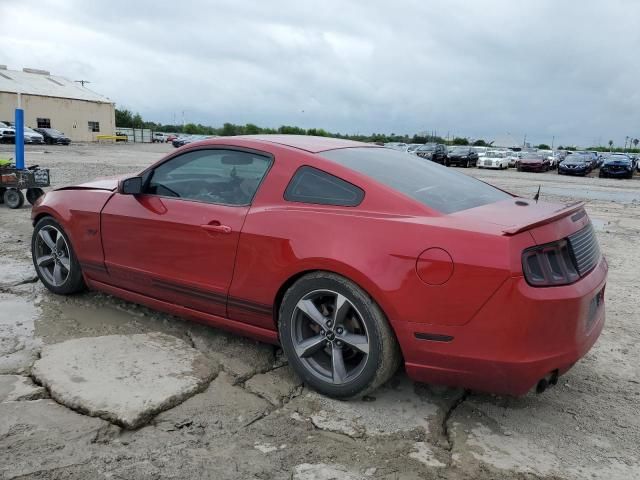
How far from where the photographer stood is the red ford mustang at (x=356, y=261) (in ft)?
8.83

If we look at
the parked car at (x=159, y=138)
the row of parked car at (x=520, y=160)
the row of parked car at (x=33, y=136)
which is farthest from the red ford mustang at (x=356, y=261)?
the parked car at (x=159, y=138)

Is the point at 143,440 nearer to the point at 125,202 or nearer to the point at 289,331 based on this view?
the point at 289,331

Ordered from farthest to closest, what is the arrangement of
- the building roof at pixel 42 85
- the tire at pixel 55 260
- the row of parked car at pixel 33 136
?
1. the building roof at pixel 42 85
2. the row of parked car at pixel 33 136
3. the tire at pixel 55 260

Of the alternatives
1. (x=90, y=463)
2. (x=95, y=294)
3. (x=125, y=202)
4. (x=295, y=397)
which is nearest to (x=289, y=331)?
(x=295, y=397)

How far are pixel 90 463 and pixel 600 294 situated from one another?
9.09 feet

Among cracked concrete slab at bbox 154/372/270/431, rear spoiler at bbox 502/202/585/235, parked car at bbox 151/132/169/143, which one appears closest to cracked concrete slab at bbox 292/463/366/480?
cracked concrete slab at bbox 154/372/270/431

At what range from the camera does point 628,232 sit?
9.47 meters

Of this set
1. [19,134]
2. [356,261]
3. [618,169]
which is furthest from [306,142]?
[618,169]

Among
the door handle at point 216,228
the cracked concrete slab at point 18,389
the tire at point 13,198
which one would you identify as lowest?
the cracked concrete slab at point 18,389

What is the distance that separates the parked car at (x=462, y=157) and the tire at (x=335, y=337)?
36338 millimetres

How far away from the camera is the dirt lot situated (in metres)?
2.55

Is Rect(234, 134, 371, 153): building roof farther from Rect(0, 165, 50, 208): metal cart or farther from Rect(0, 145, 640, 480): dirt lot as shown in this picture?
Rect(0, 165, 50, 208): metal cart

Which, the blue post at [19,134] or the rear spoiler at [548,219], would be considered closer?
the rear spoiler at [548,219]

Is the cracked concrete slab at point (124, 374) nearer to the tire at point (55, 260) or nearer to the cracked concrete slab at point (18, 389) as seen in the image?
the cracked concrete slab at point (18, 389)
